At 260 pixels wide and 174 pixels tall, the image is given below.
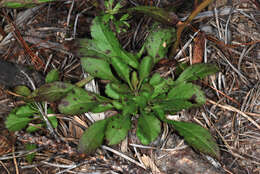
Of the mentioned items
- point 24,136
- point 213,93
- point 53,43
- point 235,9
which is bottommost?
point 24,136

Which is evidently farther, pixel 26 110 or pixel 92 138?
pixel 26 110

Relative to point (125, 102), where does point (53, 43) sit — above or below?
above

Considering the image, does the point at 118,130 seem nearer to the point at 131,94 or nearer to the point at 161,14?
the point at 131,94

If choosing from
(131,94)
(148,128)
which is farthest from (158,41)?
(148,128)

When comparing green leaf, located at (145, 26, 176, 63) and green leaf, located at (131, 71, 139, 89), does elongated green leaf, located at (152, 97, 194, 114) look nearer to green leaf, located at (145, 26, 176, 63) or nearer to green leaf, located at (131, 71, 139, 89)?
green leaf, located at (131, 71, 139, 89)

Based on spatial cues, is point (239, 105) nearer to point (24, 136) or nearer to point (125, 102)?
point (125, 102)

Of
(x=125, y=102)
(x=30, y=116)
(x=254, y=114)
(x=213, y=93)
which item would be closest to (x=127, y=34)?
(x=125, y=102)
